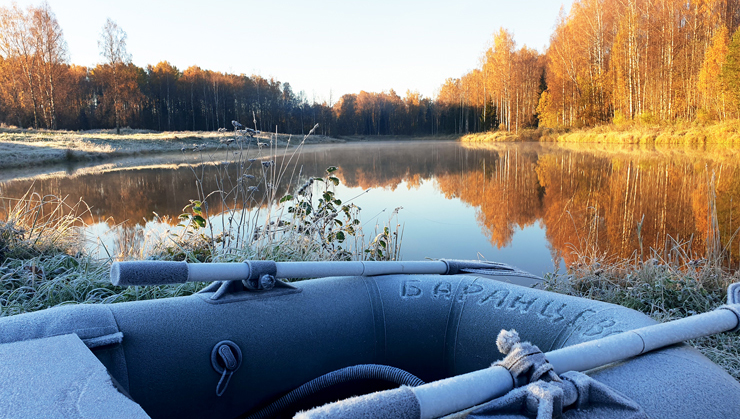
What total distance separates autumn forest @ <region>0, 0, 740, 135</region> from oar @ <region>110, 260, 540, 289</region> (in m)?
15.9

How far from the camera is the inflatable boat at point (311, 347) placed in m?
0.67

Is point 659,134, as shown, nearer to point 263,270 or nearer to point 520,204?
point 520,204

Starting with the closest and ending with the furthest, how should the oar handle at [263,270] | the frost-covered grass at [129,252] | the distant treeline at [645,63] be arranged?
the oar handle at [263,270] → the frost-covered grass at [129,252] → the distant treeline at [645,63]

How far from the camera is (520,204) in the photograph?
671cm

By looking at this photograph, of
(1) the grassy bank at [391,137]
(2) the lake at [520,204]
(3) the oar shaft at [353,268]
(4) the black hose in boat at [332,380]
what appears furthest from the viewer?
(1) the grassy bank at [391,137]

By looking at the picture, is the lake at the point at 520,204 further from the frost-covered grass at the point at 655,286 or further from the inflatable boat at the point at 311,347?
the inflatable boat at the point at 311,347

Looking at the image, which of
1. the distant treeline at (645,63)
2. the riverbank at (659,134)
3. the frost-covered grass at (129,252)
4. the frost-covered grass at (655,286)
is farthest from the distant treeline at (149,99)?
the frost-covered grass at (655,286)

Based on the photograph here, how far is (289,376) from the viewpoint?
1.19 metres

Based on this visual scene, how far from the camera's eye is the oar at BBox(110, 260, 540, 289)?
0.96 metres

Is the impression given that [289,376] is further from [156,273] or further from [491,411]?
[491,411]

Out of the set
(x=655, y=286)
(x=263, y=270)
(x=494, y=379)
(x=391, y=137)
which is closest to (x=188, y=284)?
(x=263, y=270)

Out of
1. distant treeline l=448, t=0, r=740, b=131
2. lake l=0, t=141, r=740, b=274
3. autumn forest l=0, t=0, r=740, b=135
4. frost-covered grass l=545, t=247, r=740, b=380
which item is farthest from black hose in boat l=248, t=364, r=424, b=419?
distant treeline l=448, t=0, r=740, b=131

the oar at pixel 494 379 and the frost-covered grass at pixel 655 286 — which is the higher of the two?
the oar at pixel 494 379

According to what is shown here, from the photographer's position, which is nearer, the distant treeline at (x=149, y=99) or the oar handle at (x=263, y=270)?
the oar handle at (x=263, y=270)
